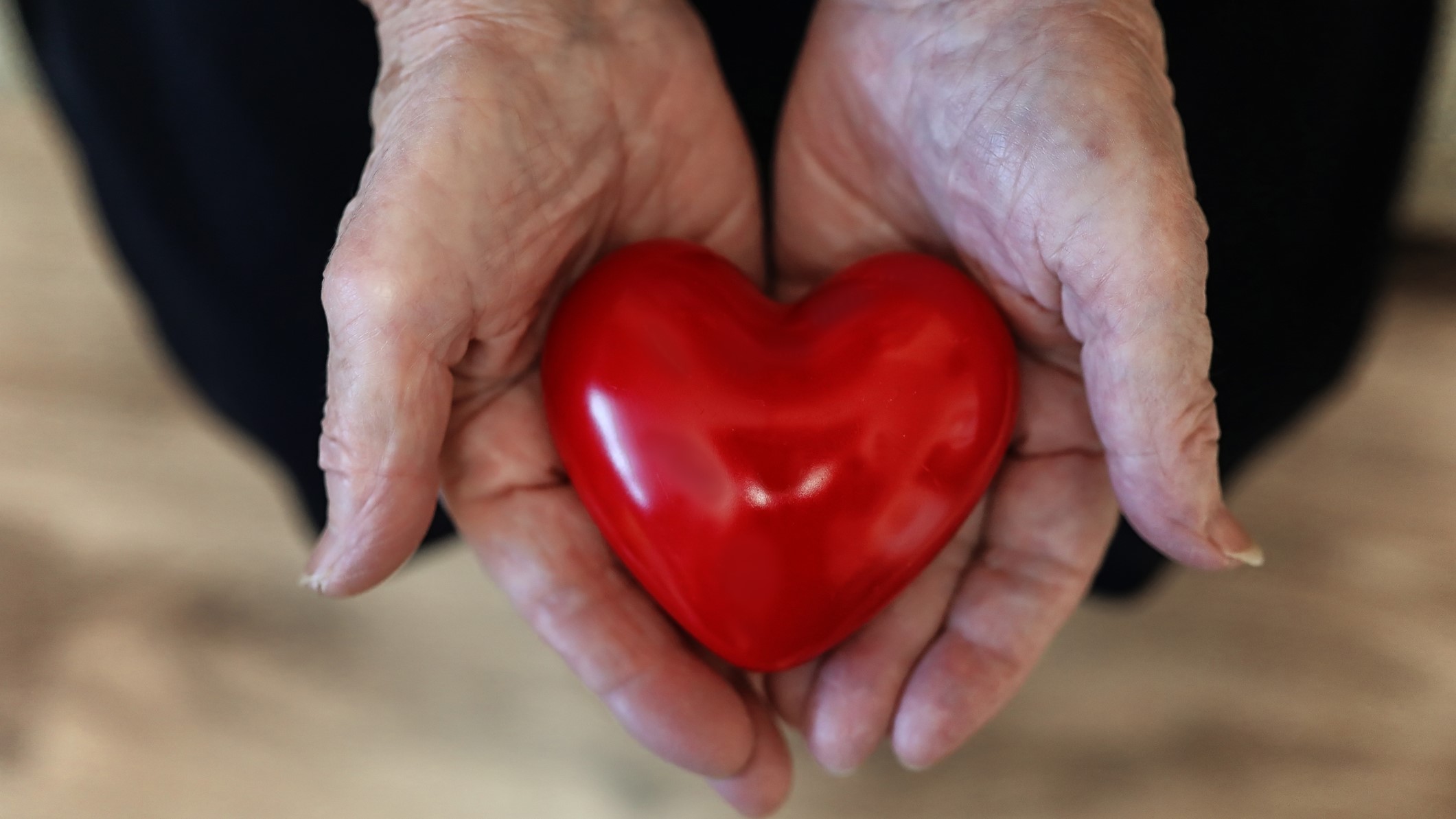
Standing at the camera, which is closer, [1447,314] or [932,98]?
[932,98]

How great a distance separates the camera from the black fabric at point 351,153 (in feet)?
3.58

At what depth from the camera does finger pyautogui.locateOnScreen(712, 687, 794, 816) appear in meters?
0.98

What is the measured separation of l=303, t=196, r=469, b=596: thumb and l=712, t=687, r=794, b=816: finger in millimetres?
345

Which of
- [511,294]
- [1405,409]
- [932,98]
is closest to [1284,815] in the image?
[1405,409]

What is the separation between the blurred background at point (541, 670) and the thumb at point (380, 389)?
0.69m

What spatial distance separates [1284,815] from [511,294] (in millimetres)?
1157

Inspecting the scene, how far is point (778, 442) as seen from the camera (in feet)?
2.93

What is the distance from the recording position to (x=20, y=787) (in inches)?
57.0

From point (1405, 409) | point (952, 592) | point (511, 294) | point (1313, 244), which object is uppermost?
point (511, 294)

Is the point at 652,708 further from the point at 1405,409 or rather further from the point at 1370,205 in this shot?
the point at 1405,409

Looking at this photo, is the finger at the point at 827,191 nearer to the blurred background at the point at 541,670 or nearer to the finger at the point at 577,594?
the finger at the point at 577,594

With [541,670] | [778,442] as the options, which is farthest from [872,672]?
[541,670]

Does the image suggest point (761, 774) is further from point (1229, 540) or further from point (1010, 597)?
point (1229, 540)

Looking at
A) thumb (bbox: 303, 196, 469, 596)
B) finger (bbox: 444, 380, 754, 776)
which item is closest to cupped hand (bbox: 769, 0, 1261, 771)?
finger (bbox: 444, 380, 754, 776)
